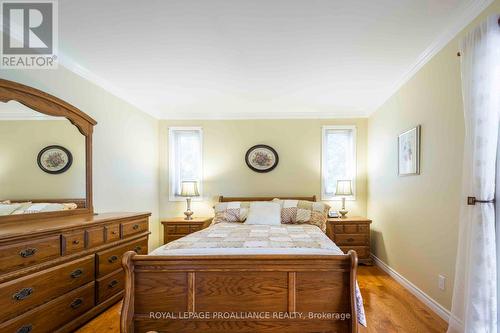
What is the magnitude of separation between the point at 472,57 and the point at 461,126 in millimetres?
538

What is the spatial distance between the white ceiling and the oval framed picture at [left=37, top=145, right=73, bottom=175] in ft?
2.91

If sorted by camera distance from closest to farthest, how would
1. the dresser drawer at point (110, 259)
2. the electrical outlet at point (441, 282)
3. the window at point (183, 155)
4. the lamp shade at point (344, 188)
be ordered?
1. the electrical outlet at point (441, 282)
2. the dresser drawer at point (110, 259)
3. the lamp shade at point (344, 188)
4. the window at point (183, 155)

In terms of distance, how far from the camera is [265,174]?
4398 mm

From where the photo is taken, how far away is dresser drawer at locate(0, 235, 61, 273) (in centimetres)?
161

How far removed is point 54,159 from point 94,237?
32.9 inches

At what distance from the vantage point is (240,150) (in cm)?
445

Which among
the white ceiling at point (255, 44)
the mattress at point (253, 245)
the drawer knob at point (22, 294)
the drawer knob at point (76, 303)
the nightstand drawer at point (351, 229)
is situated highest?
the white ceiling at point (255, 44)

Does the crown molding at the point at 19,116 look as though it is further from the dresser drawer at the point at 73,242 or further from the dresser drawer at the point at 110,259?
the dresser drawer at the point at 110,259

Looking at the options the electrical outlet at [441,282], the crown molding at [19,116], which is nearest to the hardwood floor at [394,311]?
the electrical outlet at [441,282]

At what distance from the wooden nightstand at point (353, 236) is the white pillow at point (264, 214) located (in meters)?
0.81

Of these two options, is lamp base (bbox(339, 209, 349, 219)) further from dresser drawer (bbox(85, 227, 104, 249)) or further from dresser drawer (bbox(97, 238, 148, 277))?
dresser drawer (bbox(85, 227, 104, 249))

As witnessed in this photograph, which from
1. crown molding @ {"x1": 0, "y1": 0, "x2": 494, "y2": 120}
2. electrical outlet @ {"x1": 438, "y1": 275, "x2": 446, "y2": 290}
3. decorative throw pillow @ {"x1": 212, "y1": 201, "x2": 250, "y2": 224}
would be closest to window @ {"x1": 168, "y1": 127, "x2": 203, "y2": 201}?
crown molding @ {"x1": 0, "y1": 0, "x2": 494, "y2": 120}

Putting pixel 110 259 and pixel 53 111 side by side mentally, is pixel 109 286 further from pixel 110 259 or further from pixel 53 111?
pixel 53 111

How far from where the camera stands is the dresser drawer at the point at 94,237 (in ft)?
7.24
